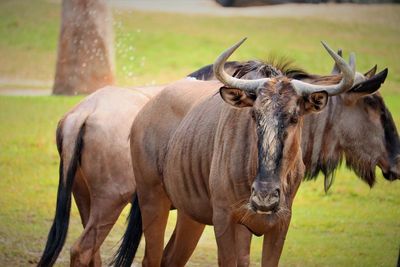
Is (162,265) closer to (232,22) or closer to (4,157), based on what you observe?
(4,157)

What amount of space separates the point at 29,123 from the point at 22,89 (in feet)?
13.6

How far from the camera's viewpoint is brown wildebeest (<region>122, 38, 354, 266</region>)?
7.14 m

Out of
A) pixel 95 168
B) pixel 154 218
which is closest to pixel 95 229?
pixel 95 168

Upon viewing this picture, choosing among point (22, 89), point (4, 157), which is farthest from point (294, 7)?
point (4, 157)

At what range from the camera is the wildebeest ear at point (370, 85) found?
8.80 metres

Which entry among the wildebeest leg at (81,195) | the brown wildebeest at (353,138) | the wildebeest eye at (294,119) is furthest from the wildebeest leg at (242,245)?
the wildebeest leg at (81,195)

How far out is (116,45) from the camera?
2462cm

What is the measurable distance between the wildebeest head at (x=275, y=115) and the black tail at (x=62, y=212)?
105 inches

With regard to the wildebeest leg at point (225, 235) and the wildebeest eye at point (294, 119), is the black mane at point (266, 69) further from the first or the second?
the wildebeest leg at point (225, 235)

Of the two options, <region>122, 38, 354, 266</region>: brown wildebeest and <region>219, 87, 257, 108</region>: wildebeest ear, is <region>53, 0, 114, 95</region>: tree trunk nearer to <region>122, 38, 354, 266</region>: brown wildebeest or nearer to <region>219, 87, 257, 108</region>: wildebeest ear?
<region>122, 38, 354, 266</region>: brown wildebeest

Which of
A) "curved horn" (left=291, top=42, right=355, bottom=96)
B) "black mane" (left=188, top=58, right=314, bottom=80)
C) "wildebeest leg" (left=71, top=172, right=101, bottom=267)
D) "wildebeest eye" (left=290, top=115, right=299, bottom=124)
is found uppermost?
"curved horn" (left=291, top=42, right=355, bottom=96)

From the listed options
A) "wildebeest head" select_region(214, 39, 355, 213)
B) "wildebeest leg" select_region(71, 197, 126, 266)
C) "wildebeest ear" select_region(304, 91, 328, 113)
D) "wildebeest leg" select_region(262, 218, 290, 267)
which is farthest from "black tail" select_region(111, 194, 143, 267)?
"wildebeest ear" select_region(304, 91, 328, 113)

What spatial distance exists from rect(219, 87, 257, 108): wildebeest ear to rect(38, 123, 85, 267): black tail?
2.71 metres

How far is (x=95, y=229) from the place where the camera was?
959 cm
